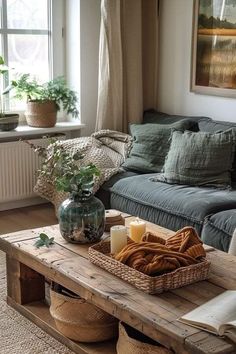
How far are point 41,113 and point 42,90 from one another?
0.60ft

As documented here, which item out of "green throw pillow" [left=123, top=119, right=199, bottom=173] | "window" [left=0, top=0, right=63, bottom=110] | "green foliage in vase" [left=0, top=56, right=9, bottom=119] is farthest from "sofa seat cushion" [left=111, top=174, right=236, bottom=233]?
"window" [left=0, top=0, right=63, bottom=110]

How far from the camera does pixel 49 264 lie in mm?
2471

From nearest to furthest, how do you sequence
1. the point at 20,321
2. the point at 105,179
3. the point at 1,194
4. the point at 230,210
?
1. the point at 20,321
2. the point at 230,210
3. the point at 105,179
4. the point at 1,194

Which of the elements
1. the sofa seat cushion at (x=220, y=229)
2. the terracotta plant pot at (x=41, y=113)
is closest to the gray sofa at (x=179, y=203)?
the sofa seat cushion at (x=220, y=229)

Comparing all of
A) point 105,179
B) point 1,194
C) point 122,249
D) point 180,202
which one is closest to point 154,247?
point 122,249

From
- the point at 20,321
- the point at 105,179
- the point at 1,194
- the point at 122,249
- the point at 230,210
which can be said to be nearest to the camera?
the point at 122,249

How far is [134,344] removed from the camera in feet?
7.13

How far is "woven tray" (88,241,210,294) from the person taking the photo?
2.15m

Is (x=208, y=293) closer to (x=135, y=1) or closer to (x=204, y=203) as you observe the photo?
(x=204, y=203)

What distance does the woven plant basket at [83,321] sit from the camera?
2.42 meters

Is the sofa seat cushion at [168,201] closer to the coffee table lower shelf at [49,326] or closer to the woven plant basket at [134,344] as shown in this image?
the coffee table lower shelf at [49,326]

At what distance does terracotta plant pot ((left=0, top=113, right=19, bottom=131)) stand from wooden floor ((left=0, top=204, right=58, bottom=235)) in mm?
658

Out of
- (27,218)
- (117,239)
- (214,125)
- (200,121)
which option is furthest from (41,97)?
(117,239)

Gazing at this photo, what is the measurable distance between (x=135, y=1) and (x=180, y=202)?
1.96 metres
